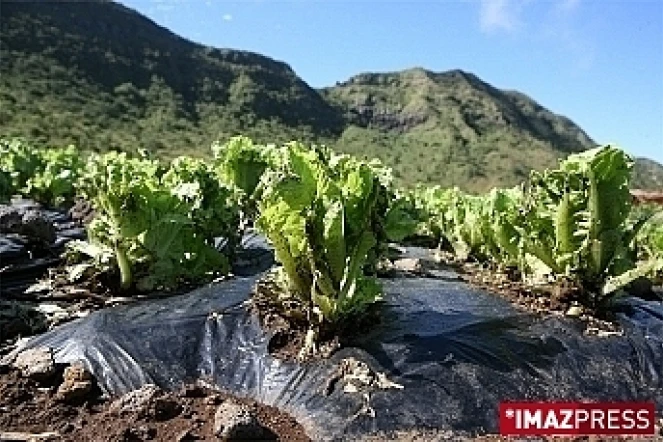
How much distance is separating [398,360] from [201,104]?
50765mm

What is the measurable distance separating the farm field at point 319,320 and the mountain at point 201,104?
27.1m

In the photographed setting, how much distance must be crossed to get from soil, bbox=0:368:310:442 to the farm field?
0.01 metres

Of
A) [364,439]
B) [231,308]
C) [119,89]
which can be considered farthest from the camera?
[119,89]

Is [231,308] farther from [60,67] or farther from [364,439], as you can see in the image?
[60,67]

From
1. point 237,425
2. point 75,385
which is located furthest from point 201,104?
A: point 237,425

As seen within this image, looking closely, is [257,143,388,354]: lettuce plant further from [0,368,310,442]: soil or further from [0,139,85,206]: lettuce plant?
[0,139,85,206]: lettuce plant

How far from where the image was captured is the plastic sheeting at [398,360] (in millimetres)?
3557

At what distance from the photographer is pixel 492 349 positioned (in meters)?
4.02

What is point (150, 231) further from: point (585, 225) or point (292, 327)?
point (585, 225)

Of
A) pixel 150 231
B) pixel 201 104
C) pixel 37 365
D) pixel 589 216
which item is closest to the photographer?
pixel 37 365

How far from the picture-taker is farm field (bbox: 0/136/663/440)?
3588 mm

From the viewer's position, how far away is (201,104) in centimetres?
5303

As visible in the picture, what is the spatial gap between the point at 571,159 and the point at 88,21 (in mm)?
53398

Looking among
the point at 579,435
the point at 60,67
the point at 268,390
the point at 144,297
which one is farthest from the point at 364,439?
the point at 60,67
